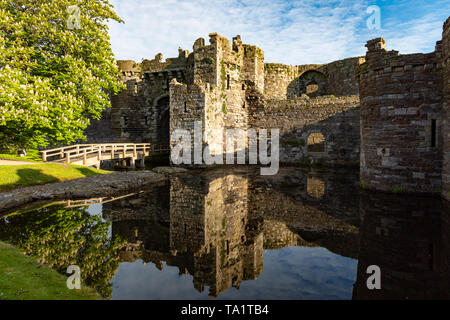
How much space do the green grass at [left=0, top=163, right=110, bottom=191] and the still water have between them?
3.25m

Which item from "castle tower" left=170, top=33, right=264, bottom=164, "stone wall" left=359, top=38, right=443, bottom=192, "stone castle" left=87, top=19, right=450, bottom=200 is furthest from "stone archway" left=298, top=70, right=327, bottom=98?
"stone wall" left=359, top=38, right=443, bottom=192

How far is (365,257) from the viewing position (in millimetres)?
5711

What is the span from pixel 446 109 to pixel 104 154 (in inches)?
820

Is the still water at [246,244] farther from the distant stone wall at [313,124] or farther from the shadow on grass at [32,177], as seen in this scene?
the distant stone wall at [313,124]

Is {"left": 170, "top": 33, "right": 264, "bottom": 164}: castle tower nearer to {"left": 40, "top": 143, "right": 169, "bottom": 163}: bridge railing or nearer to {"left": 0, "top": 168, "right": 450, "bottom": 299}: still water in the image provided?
{"left": 40, "top": 143, "right": 169, "bottom": 163}: bridge railing

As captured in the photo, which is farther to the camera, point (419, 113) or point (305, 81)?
point (305, 81)

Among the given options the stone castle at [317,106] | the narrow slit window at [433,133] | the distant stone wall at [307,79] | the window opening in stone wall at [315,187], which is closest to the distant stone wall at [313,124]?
the stone castle at [317,106]

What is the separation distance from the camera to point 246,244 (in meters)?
6.64

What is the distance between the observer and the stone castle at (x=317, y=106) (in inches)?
408

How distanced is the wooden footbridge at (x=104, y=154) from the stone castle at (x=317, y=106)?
14.5 ft
